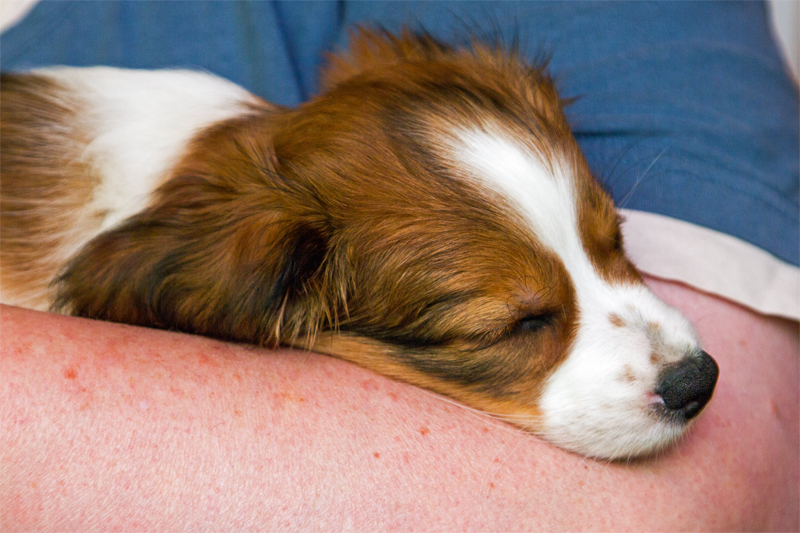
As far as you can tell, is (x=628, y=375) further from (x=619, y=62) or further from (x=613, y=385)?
(x=619, y=62)

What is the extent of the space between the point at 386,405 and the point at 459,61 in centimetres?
89

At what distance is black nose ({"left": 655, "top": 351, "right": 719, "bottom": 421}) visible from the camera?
1273mm

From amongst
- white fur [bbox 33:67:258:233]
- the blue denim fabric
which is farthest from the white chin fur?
white fur [bbox 33:67:258:233]

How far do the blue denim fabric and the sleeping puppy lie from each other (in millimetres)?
241

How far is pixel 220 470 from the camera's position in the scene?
1064mm

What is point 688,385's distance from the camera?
1271mm

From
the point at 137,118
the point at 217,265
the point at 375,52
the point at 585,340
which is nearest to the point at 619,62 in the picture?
the point at 375,52

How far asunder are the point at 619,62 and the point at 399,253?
82 centimetres

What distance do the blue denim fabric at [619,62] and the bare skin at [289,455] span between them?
0.47 metres

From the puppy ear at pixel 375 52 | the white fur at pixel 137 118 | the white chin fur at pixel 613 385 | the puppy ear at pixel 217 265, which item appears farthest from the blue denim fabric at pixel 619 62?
the puppy ear at pixel 217 265

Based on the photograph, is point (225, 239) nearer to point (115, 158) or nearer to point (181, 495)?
point (115, 158)

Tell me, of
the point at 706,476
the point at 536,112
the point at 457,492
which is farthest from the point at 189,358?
the point at 706,476

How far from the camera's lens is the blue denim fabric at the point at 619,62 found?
1521mm

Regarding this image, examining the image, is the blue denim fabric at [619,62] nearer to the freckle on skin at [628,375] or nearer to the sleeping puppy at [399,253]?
the sleeping puppy at [399,253]
